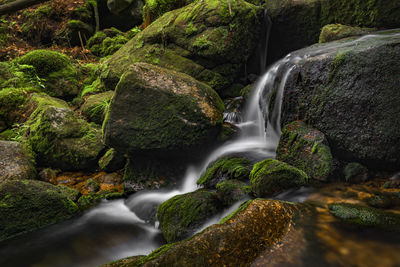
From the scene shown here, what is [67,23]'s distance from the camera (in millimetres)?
14102

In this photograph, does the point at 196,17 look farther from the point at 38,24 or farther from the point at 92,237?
the point at 38,24

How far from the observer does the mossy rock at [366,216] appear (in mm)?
2279

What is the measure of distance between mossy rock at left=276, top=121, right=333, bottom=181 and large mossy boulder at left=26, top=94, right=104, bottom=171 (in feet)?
15.3

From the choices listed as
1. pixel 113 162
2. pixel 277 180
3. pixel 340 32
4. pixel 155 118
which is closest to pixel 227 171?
pixel 277 180

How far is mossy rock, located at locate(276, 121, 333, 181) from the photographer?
3602 millimetres

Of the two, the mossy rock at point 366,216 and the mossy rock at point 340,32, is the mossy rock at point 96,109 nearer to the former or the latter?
the mossy rock at point 340,32

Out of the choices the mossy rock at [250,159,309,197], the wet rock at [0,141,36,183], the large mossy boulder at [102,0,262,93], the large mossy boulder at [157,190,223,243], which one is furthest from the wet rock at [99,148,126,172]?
the mossy rock at [250,159,309,197]

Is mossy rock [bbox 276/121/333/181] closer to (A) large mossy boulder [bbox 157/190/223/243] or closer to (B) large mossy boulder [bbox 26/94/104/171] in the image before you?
(A) large mossy boulder [bbox 157/190/223/243]

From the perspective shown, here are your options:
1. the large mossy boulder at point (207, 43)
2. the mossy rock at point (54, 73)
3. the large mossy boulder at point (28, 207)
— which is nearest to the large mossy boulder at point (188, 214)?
the large mossy boulder at point (28, 207)

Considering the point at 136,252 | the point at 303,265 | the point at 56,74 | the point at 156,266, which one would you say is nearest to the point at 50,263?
the point at 136,252

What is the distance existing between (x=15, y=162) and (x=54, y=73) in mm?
5330

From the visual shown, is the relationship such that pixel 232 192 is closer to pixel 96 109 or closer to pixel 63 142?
pixel 63 142

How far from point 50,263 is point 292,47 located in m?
8.47

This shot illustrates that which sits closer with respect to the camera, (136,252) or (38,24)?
(136,252)
